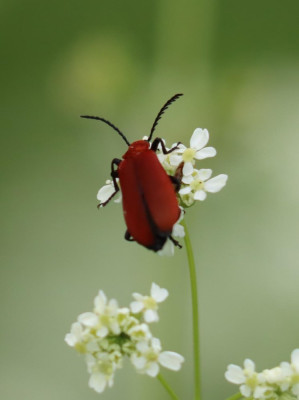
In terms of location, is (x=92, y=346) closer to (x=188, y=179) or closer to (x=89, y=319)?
(x=89, y=319)

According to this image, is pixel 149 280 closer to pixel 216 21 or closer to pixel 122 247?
pixel 122 247

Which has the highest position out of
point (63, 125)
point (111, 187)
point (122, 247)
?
point (63, 125)

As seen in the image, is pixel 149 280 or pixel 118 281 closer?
pixel 149 280

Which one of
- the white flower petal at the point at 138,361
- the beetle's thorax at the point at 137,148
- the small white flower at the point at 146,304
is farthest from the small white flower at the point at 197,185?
the white flower petal at the point at 138,361

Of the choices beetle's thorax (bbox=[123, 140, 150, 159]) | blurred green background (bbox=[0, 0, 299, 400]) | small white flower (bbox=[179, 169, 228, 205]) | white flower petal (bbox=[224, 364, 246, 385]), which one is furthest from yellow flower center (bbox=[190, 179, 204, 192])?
blurred green background (bbox=[0, 0, 299, 400])

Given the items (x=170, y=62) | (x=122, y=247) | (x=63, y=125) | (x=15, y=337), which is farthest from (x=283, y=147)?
(x=15, y=337)

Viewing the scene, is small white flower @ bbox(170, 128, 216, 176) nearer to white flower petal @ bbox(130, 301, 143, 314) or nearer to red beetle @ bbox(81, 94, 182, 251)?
red beetle @ bbox(81, 94, 182, 251)
